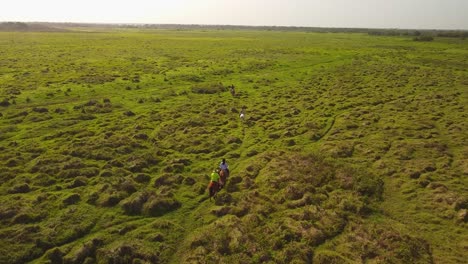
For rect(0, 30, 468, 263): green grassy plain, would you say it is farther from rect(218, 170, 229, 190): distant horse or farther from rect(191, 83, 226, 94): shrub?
rect(218, 170, 229, 190): distant horse

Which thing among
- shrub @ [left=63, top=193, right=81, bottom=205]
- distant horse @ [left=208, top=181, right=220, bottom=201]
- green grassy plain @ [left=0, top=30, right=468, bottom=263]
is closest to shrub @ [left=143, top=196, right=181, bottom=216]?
green grassy plain @ [left=0, top=30, right=468, bottom=263]

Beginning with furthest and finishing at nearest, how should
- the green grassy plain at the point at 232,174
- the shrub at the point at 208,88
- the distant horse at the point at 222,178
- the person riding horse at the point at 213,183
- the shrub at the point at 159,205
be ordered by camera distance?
the shrub at the point at 208,88 < the distant horse at the point at 222,178 < the person riding horse at the point at 213,183 < the shrub at the point at 159,205 < the green grassy plain at the point at 232,174

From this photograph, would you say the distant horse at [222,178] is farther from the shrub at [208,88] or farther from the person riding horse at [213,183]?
the shrub at [208,88]

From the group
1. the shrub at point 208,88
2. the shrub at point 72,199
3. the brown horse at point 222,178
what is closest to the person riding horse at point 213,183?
the brown horse at point 222,178

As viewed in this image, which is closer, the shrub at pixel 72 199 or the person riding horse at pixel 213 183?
the shrub at pixel 72 199

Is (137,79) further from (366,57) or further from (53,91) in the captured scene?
(366,57)

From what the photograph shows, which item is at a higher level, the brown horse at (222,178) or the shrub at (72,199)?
the brown horse at (222,178)

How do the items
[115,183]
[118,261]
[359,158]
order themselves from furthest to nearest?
[359,158]
[115,183]
[118,261]

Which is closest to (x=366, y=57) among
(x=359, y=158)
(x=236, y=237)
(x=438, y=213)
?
(x=359, y=158)
